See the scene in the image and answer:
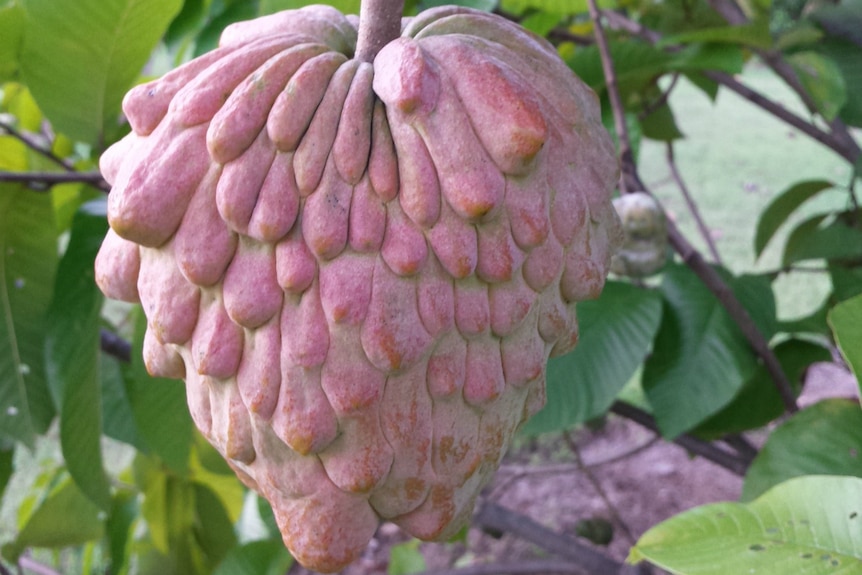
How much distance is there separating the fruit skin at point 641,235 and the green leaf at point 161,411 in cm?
72

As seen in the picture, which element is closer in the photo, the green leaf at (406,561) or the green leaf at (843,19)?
the green leaf at (843,19)

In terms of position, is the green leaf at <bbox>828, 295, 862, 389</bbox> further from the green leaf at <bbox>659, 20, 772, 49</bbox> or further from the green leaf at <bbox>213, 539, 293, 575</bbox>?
the green leaf at <bbox>213, 539, 293, 575</bbox>

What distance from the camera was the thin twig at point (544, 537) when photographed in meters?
1.60

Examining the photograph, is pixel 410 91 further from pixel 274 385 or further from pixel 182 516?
pixel 182 516

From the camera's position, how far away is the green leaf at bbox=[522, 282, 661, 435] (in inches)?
47.8

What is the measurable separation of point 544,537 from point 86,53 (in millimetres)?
1271

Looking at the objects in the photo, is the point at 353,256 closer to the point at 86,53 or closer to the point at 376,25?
the point at 376,25

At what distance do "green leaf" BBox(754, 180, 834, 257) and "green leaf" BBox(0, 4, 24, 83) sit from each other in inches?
65.7

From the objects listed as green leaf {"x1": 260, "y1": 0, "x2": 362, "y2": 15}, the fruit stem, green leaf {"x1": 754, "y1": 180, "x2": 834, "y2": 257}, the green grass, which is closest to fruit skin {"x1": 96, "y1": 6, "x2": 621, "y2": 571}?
the fruit stem

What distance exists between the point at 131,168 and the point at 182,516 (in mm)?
1468

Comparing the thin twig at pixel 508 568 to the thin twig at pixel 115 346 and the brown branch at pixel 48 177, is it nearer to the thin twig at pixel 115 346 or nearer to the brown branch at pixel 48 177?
the thin twig at pixel 115 346

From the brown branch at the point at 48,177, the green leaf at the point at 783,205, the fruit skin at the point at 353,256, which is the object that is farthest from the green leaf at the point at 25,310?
the green leaf at the point at 783,205

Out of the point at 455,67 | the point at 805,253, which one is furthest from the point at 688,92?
the point at 455,67

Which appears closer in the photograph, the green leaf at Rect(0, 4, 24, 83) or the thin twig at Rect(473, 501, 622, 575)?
the green leaf at Rect(0, 4, 24, 83)
